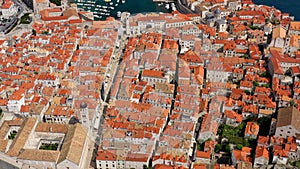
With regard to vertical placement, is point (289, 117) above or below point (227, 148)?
above

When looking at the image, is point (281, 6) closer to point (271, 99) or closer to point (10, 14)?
point (271, 99)

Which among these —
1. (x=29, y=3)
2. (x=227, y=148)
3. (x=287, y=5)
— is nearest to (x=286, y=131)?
(x=227, y=148)

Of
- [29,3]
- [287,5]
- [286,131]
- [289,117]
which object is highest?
[29,3]

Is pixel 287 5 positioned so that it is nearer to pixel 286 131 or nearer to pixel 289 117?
pixel 289 117

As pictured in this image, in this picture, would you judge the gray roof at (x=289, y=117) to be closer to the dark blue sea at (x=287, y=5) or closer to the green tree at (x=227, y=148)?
the green tree at (x=227, y=148)

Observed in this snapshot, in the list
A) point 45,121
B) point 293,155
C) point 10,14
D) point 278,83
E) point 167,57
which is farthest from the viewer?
point 10,14

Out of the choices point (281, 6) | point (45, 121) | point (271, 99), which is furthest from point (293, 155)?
point (281, 6)

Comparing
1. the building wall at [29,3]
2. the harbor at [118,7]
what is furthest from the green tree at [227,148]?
the building wall at [29,3]
